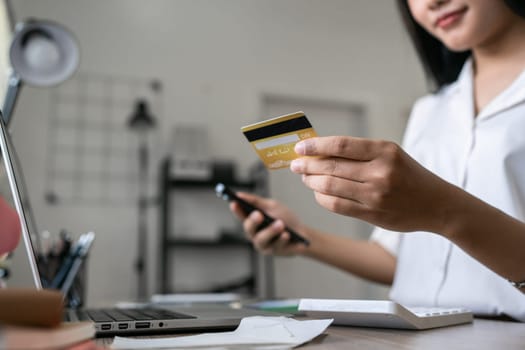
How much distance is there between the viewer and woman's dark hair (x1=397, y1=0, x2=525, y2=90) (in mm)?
1169

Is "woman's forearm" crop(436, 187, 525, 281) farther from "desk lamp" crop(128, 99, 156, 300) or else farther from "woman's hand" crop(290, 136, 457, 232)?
"desk lamp" crop(128, 99, 156, 300)

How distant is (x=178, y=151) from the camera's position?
2885mm

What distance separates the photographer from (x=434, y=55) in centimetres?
122

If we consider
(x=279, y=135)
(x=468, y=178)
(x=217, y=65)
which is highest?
(x=217, y=65)

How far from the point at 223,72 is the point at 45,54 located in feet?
7.06

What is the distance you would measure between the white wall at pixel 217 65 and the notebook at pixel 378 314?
2.15 meters

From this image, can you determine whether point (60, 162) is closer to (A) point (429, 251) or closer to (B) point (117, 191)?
(B) point (117, 191)

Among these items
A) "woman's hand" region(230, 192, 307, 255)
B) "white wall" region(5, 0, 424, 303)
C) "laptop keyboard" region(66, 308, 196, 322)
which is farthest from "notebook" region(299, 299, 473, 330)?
"white wall" region(5, 0, 424, 303)

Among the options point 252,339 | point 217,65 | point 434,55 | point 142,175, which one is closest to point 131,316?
point 252,339

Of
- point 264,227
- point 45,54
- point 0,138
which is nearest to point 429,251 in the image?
point 264,227

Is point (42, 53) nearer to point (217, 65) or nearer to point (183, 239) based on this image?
point (183, 239)

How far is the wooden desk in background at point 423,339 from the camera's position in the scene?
44 cm

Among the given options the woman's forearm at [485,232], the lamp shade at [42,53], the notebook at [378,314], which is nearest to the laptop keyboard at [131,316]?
the notebook at [378,314]

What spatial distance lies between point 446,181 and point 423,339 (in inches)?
6.6
